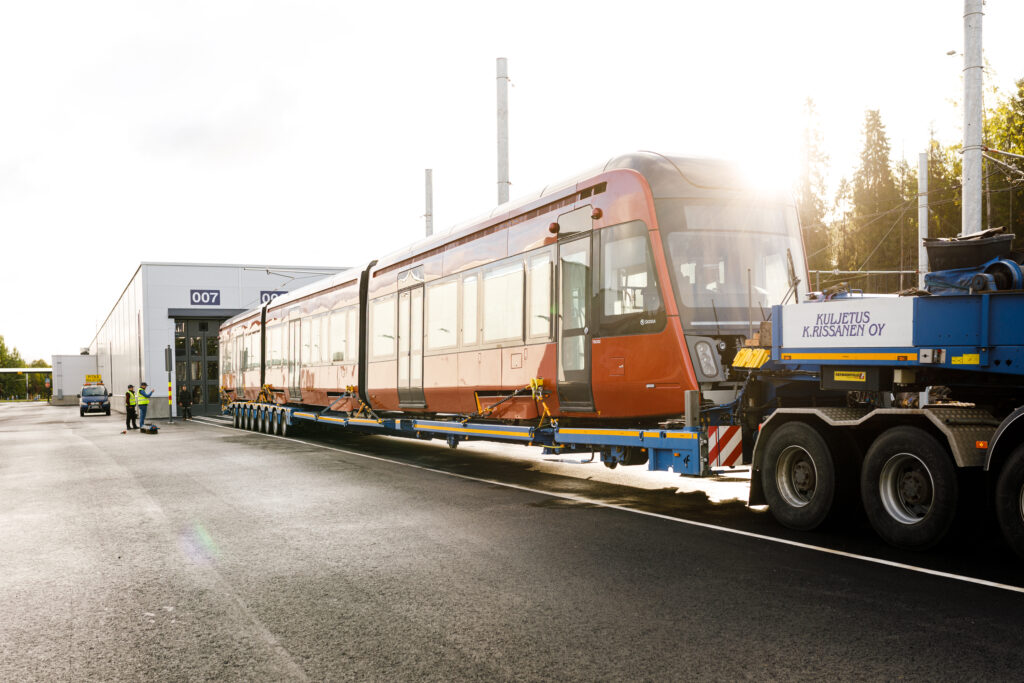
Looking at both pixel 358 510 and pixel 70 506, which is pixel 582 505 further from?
pixel 70 506

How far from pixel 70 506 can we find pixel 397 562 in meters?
6.08

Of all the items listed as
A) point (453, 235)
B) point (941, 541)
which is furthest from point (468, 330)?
point (941, 541)

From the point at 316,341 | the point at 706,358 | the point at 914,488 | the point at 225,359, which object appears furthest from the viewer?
the point at 225,359

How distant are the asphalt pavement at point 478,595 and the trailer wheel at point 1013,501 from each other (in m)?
0.30

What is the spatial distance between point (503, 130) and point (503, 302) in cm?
901

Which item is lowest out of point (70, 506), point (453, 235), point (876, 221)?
point (70, 506)

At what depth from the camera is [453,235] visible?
14297mm

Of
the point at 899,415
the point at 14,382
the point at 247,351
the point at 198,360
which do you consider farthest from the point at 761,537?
the point at 14,382

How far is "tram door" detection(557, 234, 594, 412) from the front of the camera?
10.4 meters

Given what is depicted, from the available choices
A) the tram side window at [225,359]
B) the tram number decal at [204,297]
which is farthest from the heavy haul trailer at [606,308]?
the tram number decal at [204,297]

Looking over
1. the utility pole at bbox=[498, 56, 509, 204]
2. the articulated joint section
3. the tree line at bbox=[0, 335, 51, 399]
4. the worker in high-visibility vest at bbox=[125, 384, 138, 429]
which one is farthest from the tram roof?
the tree line at bbox=[0, 335, 51, 399]

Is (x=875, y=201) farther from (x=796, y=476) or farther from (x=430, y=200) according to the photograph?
(x=796, y=476)

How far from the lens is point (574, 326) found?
10.6 metres

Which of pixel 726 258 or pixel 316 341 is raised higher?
pixel 726 258
